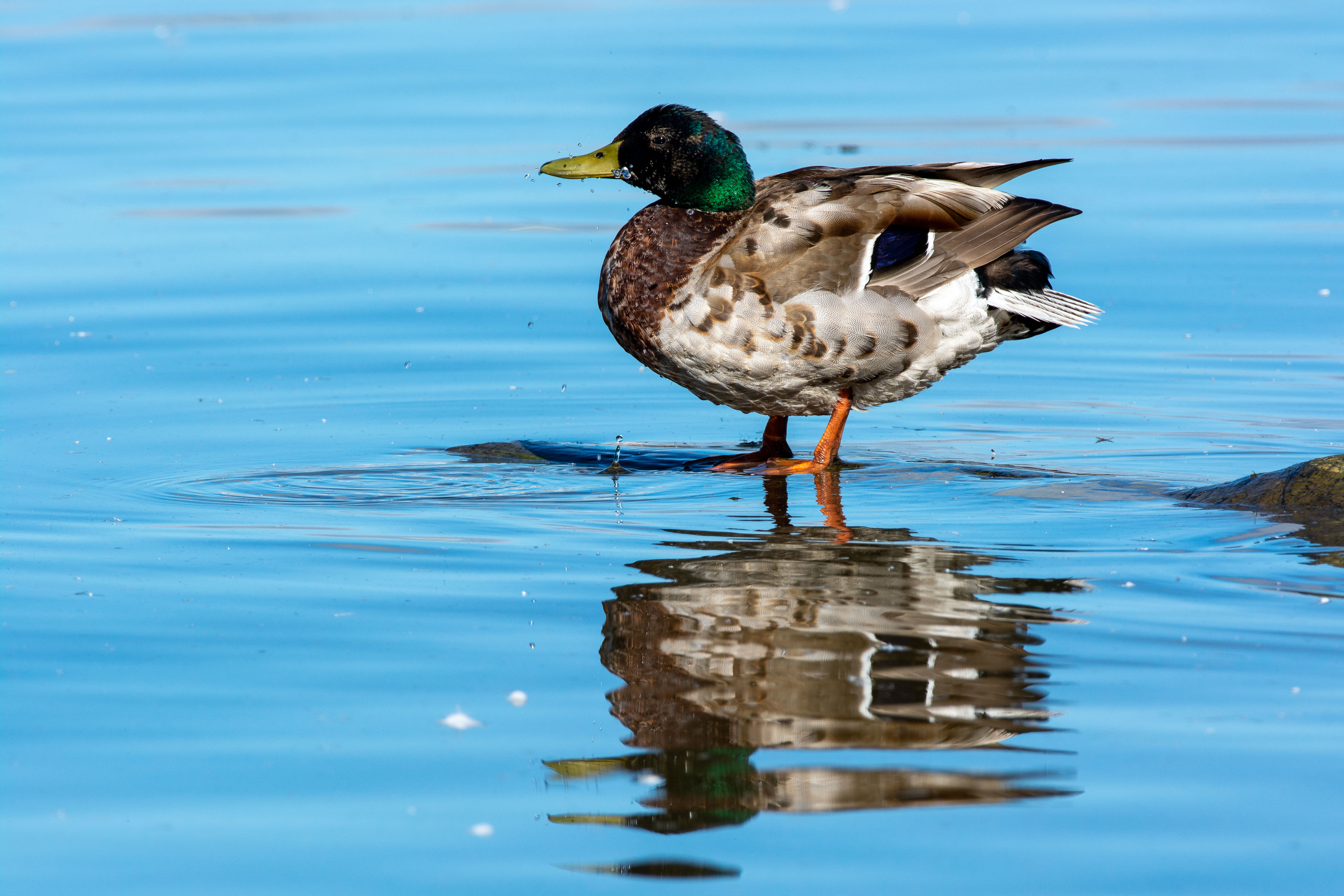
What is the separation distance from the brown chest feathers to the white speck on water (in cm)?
274

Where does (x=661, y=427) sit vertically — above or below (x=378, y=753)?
above

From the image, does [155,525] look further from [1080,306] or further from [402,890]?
[1080,306]

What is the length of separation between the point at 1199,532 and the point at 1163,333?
3410mm

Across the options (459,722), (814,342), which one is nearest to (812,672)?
(459,722)

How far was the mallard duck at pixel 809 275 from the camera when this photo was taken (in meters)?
6.48

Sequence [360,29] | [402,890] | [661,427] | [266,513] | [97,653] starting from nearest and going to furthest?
[402,890] → [97,653] → [266,513] → [661,427] → [360,29]

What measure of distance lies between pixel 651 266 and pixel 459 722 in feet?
9.64

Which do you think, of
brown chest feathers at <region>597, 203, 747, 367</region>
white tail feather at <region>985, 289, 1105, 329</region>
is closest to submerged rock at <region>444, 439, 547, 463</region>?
brown chest feathers at <region>597, 203, 747, 367</region>

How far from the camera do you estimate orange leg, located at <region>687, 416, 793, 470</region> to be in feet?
23.1

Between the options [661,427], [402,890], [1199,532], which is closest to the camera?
[402,890]

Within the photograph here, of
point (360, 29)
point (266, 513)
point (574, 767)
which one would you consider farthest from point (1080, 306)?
point (360, 29)

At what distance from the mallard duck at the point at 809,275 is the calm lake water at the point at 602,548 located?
0.40 metres

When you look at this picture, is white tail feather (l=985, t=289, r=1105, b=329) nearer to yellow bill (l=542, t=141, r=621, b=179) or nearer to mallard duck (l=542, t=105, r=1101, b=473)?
mallard duck (l=542, t=105, r=1101, b=473)

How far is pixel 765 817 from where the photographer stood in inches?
139
